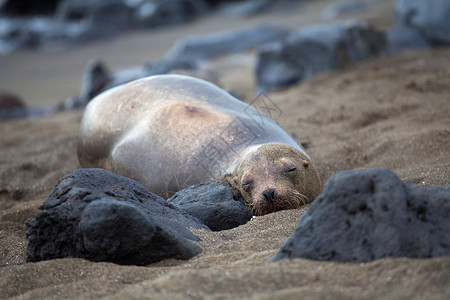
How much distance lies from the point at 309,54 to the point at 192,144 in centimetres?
516

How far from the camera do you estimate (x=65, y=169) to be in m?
5.07

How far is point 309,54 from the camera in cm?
851

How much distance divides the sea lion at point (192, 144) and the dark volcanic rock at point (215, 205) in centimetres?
9

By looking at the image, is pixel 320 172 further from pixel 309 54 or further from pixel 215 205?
pixel 309 54

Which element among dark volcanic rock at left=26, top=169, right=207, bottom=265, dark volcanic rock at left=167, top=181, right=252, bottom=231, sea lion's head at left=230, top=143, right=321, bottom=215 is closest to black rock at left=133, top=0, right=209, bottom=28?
sea lion's head at left=230, top=143, right=321, bottom=215

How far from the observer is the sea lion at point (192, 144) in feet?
11.1

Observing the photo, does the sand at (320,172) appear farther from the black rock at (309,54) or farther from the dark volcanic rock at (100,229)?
the black rock at (309,54)

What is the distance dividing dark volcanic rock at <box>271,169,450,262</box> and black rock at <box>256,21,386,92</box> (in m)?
6.46

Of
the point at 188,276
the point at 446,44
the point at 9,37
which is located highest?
the point at 188,276

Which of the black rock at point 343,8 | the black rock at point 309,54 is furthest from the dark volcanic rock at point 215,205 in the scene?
the black rock at point 343,8

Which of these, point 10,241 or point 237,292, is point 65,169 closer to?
point 10,241

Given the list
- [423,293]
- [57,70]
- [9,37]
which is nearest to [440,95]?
[423,293]

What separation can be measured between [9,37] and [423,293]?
23.3 metres

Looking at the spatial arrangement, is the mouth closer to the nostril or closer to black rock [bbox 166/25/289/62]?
the nostril
